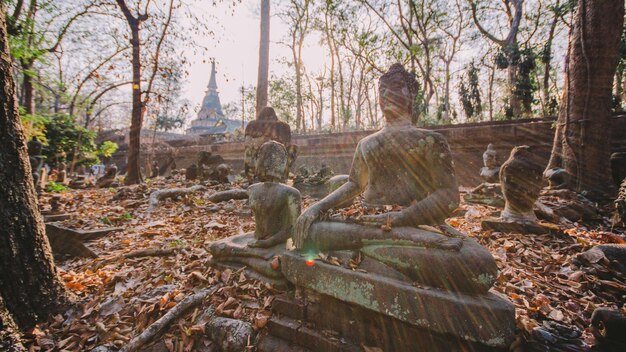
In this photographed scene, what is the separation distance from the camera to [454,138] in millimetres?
8469

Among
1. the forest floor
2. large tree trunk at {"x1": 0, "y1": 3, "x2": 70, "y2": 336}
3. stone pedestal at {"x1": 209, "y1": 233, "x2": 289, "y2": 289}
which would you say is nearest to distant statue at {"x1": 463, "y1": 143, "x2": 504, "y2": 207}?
the forest floor

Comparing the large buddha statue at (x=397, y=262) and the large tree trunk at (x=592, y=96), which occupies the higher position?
the large tree trunk at (x=592, y=96)

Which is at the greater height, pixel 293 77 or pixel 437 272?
pixel 293 77

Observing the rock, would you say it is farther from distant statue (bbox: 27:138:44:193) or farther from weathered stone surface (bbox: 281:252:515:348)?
distant statue (bbox: 27:138:44:193)

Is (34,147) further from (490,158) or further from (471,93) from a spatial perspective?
(471,93)

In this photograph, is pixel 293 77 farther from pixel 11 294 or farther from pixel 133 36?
→ pixel 11 294

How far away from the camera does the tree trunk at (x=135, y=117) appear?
377 inches

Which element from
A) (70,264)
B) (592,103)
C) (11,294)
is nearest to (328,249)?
(11,294)

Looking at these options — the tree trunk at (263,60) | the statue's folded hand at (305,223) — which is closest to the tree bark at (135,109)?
the tree trunk at (263,60)

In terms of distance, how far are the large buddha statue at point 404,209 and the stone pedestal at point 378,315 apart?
0.37 feet

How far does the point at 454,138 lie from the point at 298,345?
8497 millimetres

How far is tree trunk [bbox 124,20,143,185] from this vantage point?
9.58 metres

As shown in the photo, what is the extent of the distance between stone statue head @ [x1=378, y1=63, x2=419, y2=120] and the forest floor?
154 cm

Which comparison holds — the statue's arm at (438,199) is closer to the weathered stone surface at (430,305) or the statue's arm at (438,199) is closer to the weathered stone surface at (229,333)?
the weathered stone surface at (430,305)
